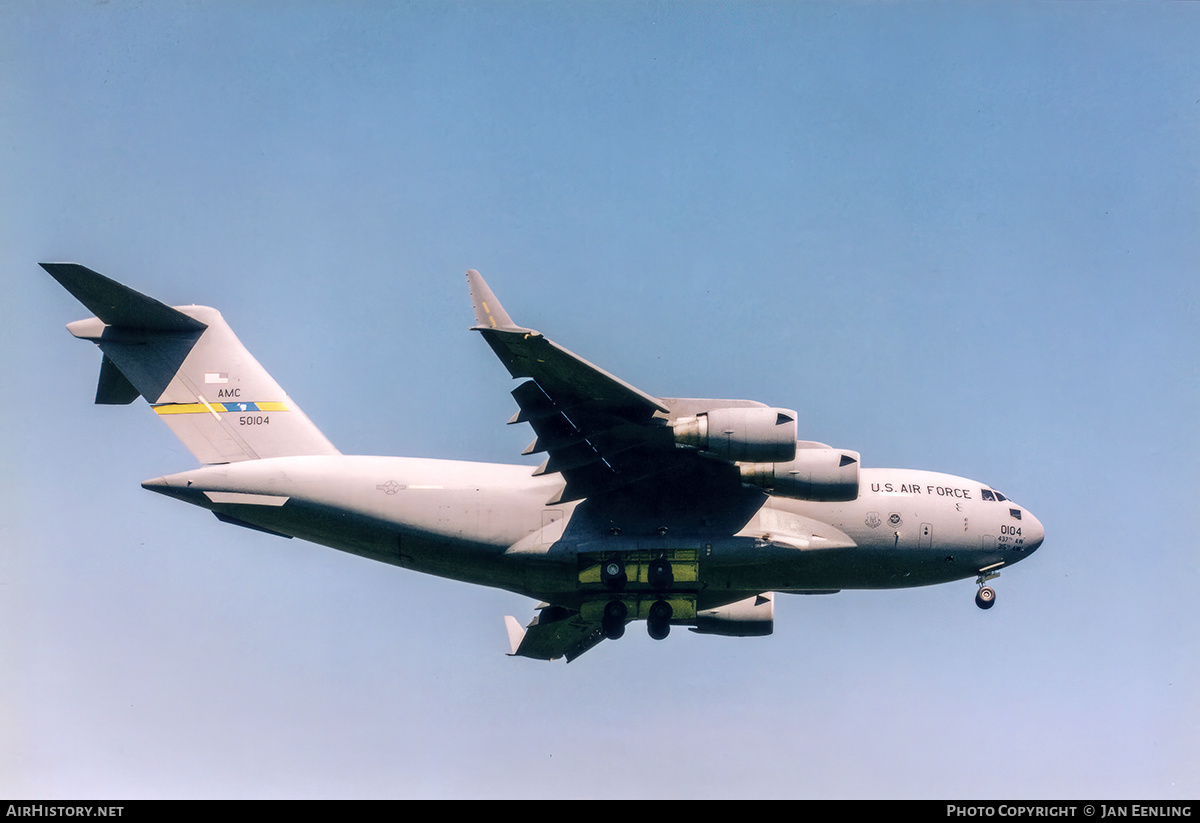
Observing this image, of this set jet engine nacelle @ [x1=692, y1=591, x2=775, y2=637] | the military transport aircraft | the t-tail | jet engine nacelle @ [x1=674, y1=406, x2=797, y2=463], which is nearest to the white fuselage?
the military transport aircraft

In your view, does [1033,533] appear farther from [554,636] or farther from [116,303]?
[116,303]

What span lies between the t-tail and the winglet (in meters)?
3.29

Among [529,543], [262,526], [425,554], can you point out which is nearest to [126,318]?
[262,526]

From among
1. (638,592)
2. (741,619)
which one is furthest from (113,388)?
(741,619)

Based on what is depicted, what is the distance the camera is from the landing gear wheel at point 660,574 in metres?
12.0

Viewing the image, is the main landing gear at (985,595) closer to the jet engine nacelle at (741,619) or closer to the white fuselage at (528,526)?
the white fuselage at (528,526)

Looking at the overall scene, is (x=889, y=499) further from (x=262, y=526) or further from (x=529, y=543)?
(x=262, y=526)

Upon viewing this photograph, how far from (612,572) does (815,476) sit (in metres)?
2.27

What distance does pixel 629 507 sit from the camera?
39.6 feet

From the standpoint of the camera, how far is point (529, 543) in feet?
39.2

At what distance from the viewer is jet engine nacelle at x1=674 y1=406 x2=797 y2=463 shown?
11.1 meters

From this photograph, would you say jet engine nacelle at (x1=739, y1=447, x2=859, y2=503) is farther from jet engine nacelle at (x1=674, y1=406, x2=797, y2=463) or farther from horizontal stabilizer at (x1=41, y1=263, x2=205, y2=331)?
horizontal stabilizer at (x1=41, y1=263, x2=205, y2=331)

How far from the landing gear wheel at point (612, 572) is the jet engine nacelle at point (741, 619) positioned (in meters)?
2.37

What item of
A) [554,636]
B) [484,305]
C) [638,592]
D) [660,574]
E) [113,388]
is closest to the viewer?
[484,305]
